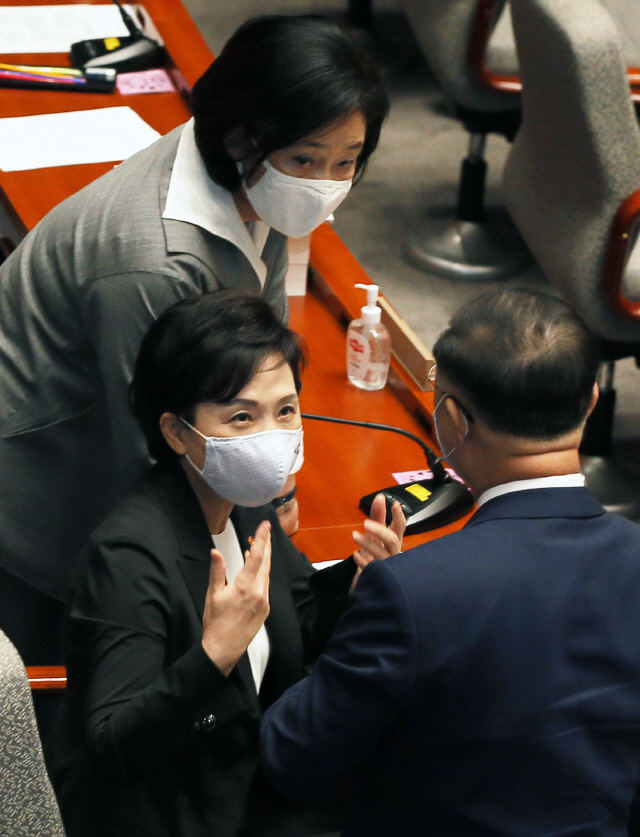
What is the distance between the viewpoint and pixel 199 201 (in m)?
1.56

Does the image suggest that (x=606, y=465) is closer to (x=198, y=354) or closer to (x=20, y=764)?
(x=198, y=354)

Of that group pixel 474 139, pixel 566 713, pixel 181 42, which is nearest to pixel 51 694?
pixel 566 713

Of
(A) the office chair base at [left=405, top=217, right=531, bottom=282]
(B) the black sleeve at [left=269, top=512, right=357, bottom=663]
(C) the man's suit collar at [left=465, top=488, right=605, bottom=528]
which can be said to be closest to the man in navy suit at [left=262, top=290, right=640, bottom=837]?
(C) the man's suit collar at [left=465, top=488, right=605, bottom=528]

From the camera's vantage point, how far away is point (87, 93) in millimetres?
2926

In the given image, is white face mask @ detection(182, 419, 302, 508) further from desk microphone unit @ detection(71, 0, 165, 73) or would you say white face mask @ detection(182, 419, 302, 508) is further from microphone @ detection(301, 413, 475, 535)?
desk microphone unit @ detection(71, 0, 165, 73)

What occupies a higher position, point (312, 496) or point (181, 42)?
point (181, 42)

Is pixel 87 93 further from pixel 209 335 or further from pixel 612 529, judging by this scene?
pixel 612 529

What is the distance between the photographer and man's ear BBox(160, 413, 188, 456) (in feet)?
4.68

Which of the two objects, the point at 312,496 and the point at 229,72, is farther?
the point at 312,496

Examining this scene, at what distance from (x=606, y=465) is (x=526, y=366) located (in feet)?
7.07

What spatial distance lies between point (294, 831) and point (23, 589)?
2.06 feet

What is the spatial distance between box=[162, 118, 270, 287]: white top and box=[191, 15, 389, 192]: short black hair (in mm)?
33

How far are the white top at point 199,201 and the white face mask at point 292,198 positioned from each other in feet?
0.14

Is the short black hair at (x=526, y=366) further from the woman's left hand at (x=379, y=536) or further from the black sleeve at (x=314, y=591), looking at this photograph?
the black sleeve at (x=314, y=591)
